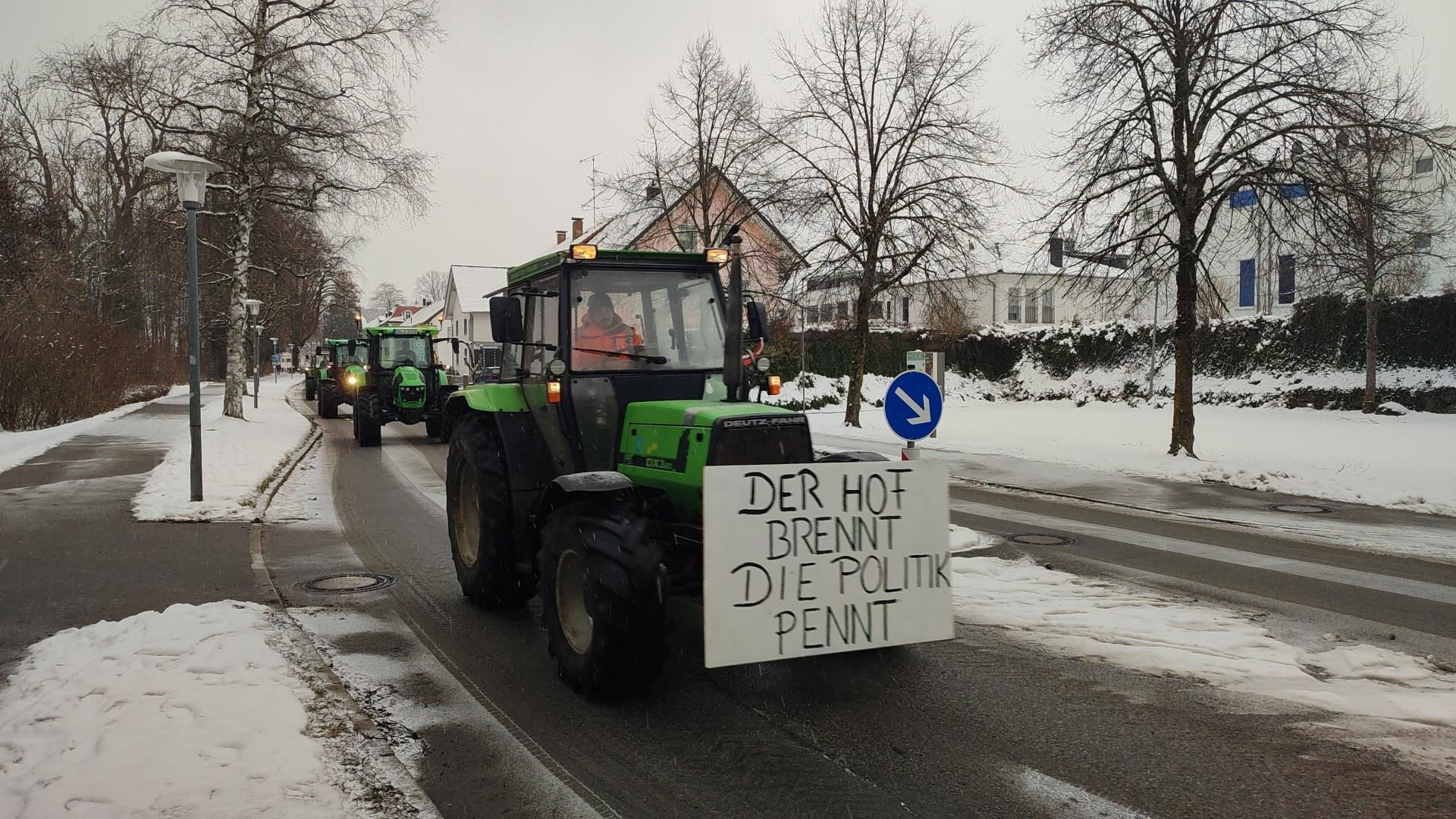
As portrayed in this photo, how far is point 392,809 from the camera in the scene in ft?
12.1

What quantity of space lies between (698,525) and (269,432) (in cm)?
1850

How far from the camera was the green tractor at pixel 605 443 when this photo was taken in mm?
4727

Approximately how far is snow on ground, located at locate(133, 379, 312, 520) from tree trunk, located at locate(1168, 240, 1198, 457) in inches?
558

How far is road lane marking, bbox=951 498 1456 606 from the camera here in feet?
24.5

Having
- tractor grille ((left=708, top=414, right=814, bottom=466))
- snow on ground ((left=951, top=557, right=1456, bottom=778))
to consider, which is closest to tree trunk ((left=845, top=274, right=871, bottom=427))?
snow on ground ((left=951, top=557, right=1456, bottom=778))

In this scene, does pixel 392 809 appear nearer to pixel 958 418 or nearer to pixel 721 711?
pixel 721 711

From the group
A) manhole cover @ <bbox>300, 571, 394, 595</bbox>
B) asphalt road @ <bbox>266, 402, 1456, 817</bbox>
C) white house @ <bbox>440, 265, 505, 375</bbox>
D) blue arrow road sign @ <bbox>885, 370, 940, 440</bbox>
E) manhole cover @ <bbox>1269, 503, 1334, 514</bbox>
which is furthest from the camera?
white house @ <bbox>440, 265, 505, 375</bbox>

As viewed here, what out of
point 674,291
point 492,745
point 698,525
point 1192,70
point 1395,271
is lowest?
point 492,745

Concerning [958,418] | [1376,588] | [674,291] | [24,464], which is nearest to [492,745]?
[674,291]

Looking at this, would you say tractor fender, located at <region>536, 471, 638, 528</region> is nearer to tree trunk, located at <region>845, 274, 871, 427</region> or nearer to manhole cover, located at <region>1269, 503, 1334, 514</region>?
manhole cover, located at <region>1269, 503, 1334, 514</region>

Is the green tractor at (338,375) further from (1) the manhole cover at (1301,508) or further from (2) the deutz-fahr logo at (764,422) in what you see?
(2) the deutz-fahr logo at (764,422)

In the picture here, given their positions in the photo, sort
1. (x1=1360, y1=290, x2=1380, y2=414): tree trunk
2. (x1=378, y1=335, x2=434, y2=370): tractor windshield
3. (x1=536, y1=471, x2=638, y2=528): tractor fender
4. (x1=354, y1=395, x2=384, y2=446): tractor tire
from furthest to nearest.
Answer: (x1=1360, y1=290, x2=1380, y2=414): tree trunk, (x1=378, y1=335, x2=434, y2=370): tractor windshield, (x1=354, y1=395, x2=384, y2=446): tractor tire, (x1=536, y1=471, x2=638, y2=528): tractor fender

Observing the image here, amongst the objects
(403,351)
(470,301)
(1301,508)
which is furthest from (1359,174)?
(470,301)

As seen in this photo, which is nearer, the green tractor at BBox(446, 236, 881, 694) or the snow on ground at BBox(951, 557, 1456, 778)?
the snow on ground at BBox(951, 557, 1456, 778)
